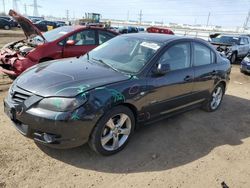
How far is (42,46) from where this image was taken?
20.7 ft

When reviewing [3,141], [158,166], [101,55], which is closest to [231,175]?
[158,166]

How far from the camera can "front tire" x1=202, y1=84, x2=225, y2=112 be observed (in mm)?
5578

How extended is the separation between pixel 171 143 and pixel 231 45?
1194 cm

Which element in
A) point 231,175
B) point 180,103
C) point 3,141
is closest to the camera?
point 231,175

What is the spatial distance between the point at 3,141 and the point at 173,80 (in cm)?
274

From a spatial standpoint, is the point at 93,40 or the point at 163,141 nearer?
the point at 163,141

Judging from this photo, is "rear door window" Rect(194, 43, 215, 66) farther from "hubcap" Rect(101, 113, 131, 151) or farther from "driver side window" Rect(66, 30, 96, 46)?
"driver side window" Rect(66, 30, 96, 46)

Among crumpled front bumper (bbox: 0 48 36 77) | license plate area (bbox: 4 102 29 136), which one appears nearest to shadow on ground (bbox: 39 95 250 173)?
license plate area (bbox: 4 102 29 136)

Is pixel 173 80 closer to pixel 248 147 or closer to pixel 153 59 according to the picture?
pixel 153 59

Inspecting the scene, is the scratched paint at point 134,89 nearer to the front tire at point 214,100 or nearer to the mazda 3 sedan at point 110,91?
the mazda 3 sedan at point 110,91

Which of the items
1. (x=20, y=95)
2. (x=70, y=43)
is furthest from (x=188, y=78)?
(x=70, y=43)

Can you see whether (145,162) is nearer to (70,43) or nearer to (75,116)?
(75,116)

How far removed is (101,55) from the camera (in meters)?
4.40

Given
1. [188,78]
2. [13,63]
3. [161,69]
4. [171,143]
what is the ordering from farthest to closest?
[13,63] → [188,78] → [171,143] → [161,69]
